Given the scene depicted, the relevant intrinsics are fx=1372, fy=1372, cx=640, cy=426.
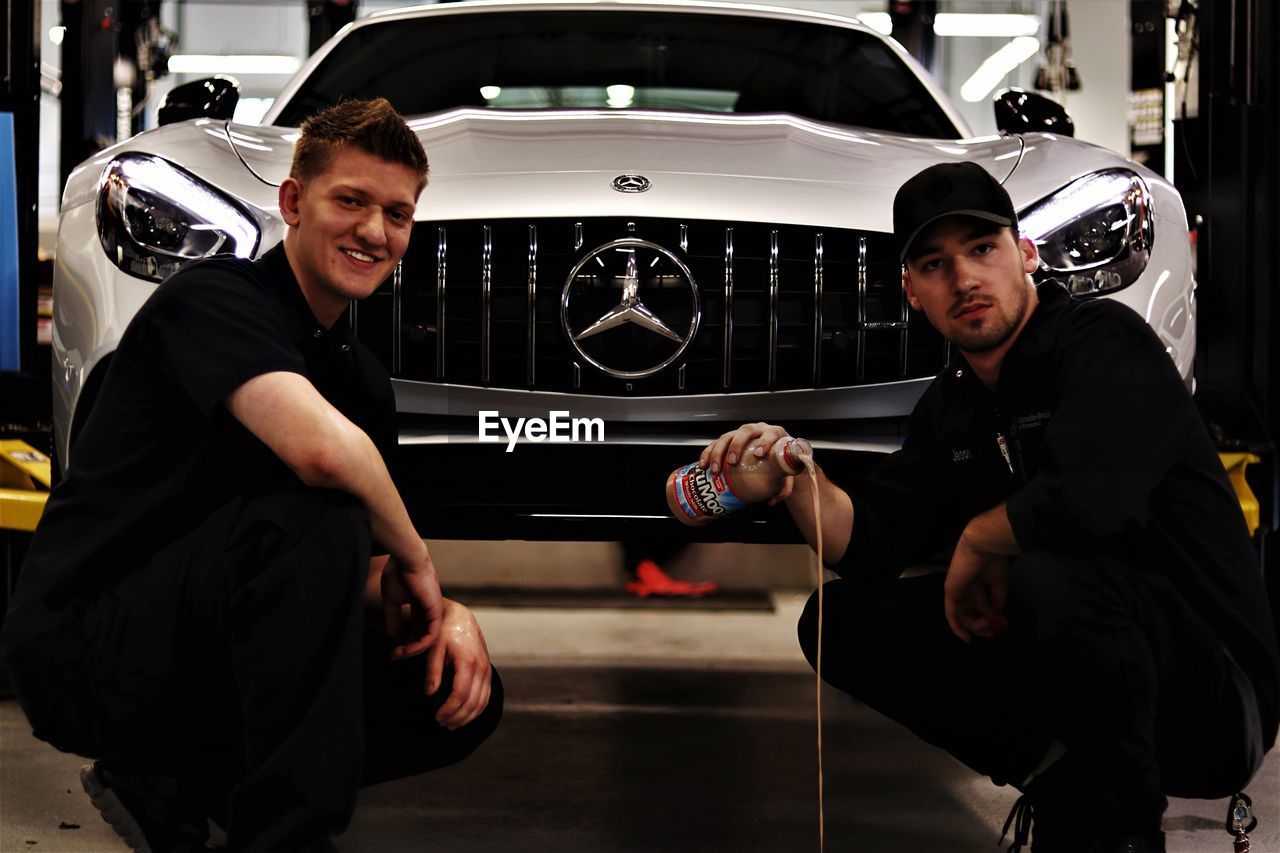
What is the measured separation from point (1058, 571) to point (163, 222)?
1.55 meters

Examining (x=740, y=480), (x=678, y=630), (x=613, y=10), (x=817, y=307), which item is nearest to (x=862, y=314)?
(x=817, y=307)

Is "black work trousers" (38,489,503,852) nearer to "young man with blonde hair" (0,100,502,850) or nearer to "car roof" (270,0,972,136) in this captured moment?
"young man with blonde hair" (0,100,502,850)

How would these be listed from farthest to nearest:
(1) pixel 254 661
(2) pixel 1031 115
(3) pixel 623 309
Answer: (2) pixel 1031 115, (3) pixel 623 309, (1) pixel 254 661

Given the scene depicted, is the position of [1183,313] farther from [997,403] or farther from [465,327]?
[465,327]

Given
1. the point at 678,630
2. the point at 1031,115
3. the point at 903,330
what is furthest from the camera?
the point at 678,630

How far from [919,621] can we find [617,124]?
3.62ft

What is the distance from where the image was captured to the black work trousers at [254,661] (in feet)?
5.41

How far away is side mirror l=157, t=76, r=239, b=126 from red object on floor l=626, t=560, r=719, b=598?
1.75m

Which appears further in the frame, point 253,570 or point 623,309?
point 623,309

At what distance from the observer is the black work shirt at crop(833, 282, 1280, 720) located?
1.86 meters

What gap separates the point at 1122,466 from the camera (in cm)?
186

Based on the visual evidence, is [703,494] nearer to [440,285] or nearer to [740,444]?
[740,444]

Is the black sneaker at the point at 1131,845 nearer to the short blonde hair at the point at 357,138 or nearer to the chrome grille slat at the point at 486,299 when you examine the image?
the chrome grille slat at the point at 486,299

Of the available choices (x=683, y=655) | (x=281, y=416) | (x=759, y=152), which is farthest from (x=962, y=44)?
(x=281, y=416)
